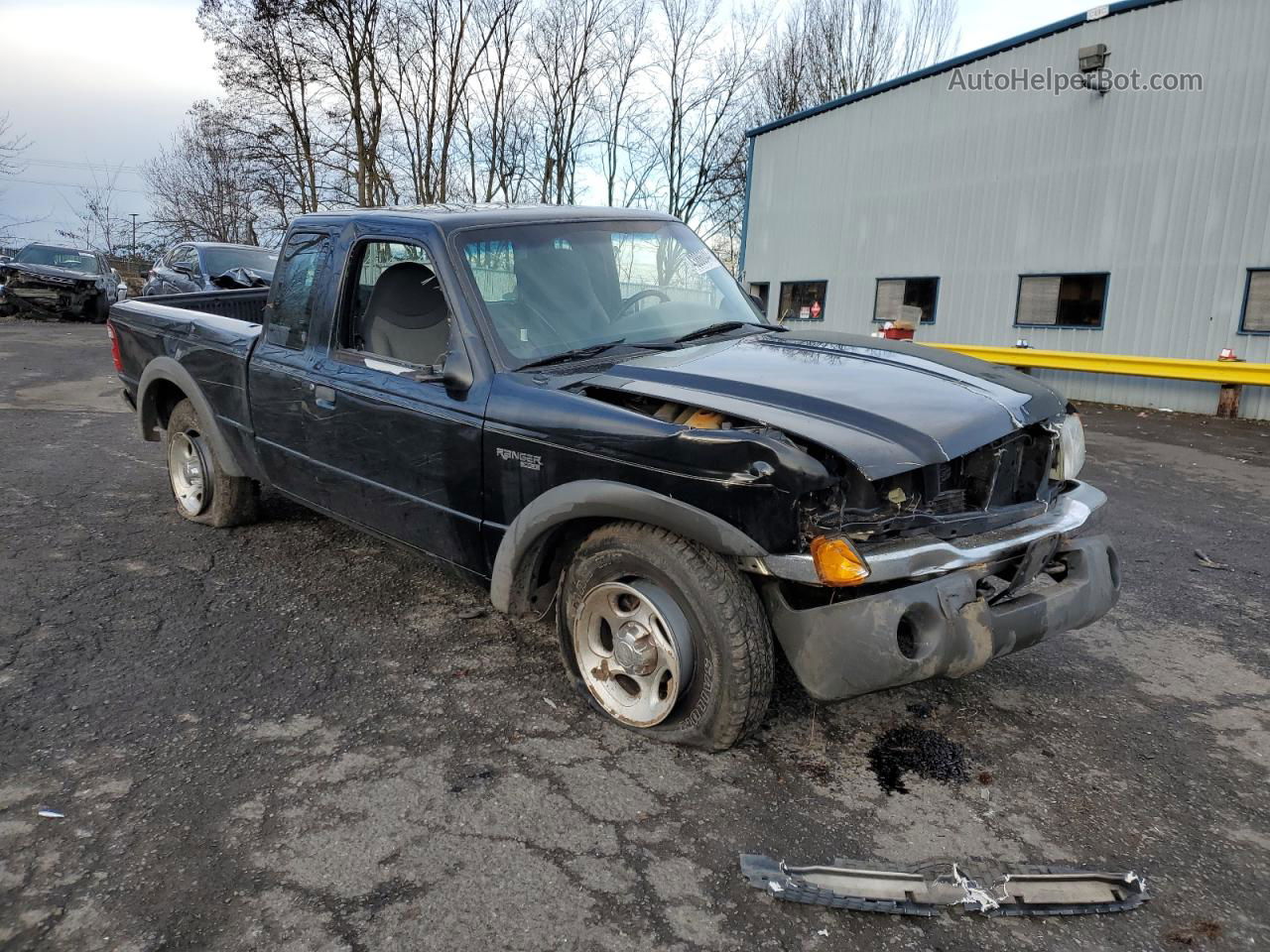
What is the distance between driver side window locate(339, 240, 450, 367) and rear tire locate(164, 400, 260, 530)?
161 centimetres

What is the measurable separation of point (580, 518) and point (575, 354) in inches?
28.7

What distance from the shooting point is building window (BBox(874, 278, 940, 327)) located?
53.5ft

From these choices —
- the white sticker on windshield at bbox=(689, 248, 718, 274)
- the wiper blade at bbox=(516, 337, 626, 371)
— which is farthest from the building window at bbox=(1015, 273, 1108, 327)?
the wiper blade at bbox=(516, 337, 626, 371)

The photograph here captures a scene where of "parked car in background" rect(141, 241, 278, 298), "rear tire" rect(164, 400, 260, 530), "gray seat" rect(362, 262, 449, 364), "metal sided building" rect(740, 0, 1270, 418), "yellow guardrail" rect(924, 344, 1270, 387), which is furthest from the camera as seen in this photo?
"parked car in background" rect(141, 241, 278, 298)

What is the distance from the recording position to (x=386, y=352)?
152 inches

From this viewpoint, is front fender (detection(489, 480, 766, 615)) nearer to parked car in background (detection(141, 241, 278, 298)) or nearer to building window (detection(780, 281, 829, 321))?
parked car in background (detection(141, 241, 278, 298))

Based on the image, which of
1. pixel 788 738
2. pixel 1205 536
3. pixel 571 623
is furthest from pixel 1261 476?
A: pixel 571 623

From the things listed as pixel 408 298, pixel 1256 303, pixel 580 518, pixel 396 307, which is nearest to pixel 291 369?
pixel 396 307

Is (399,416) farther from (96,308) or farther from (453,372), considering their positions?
(96,308)

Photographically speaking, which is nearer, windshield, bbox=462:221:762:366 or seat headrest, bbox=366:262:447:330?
windshield, bbox=462:221:762:366

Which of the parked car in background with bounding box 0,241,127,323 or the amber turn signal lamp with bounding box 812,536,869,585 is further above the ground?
the parked car in background with bounding box 0,241,127,323

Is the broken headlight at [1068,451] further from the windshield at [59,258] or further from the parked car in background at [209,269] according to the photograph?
the windshield at [59,258]

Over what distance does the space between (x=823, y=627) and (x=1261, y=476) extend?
734 centimetres

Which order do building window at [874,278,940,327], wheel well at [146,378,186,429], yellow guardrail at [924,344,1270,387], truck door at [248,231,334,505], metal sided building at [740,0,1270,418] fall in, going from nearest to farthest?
truck door at [248,231,334,505] < wheel well at [146,378,186,429] < yellow guardrail at [924,344,1270,387] < metal sided building at [740,0,1270,418] < building window at [874,278,940,327]
